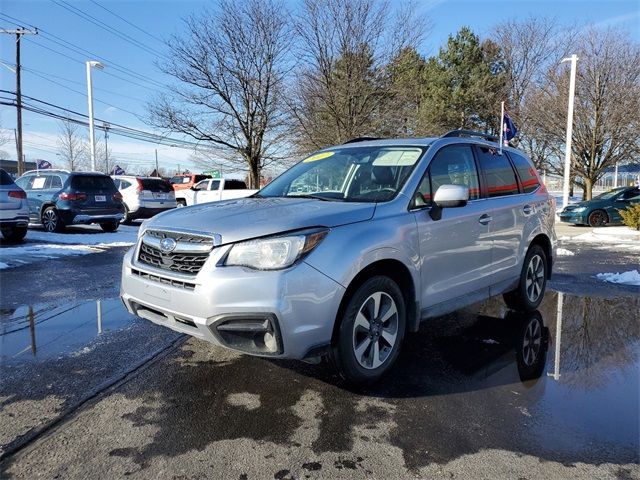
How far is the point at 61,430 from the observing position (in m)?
2.82

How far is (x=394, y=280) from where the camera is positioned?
3.58 metres

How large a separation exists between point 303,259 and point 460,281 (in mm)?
1753

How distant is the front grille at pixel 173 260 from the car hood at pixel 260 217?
0.54ft

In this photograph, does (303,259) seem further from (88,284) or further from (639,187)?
(639,187)

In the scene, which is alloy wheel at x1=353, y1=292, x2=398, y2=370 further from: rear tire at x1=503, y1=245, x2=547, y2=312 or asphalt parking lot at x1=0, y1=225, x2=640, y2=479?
rear tire at x1=503, y1=245, x2=547, y2=312

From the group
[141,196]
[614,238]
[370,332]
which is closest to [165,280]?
[370,332]

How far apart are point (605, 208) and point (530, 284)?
1456cm

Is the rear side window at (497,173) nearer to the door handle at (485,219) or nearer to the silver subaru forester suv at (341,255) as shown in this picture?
the silver subaru forester suv at (341,255)

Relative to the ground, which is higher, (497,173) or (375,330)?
(497,173)

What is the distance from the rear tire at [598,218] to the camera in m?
17.5

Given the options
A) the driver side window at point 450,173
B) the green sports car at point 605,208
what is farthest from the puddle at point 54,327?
the green sports car at point 605,208

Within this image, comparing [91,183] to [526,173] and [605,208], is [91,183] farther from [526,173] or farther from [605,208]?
[605,208]

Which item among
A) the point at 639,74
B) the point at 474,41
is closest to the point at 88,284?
the point at 639,74

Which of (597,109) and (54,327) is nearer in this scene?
(54,327)
